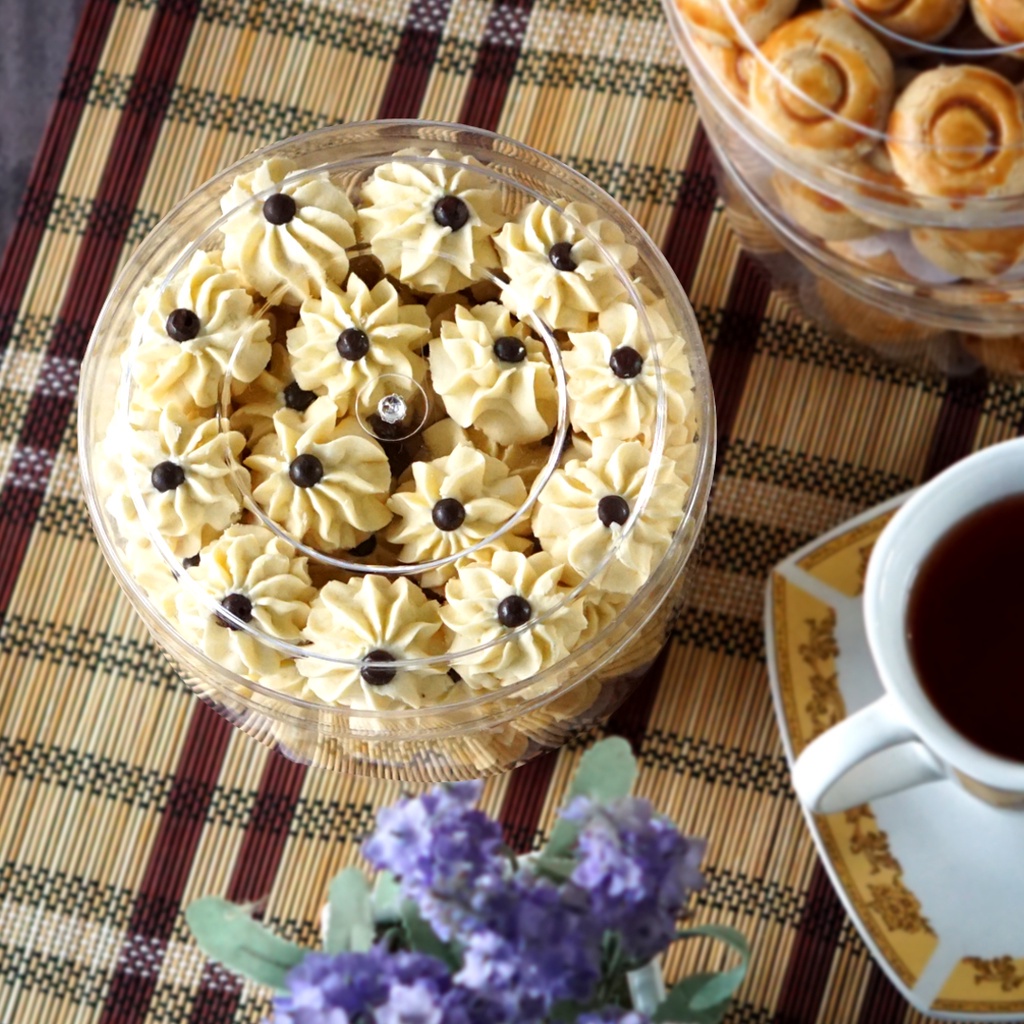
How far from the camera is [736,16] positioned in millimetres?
838

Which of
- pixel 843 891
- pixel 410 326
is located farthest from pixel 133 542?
pixel 843 891

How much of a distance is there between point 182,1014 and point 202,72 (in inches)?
31.9

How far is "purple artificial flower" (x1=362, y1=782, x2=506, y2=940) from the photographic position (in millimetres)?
604

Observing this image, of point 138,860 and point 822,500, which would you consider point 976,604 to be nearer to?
point 822,500

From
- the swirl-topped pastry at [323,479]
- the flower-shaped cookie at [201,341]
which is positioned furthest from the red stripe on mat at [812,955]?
the flower-shaped cookie at [201,341]

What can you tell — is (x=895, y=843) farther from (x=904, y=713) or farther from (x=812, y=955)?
(x=904, y=713)

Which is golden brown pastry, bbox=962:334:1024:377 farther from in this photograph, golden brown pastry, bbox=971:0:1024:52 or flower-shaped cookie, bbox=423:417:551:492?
flower-shaped cookie, bbox=423:417:551:492

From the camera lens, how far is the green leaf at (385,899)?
0.80 m

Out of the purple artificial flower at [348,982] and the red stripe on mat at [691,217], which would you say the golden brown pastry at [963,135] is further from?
the purple artificial flower at [348,982]

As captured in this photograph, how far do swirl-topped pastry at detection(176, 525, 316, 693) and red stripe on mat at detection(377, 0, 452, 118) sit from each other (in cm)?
48

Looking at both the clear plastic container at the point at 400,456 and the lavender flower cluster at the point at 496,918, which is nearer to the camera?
the lavender flower cluster at the point at 496,918

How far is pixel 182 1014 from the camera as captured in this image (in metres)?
1.04

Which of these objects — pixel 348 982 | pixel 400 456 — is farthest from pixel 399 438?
pixel 348 982

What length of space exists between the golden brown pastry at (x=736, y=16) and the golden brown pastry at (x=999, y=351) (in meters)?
0.30
